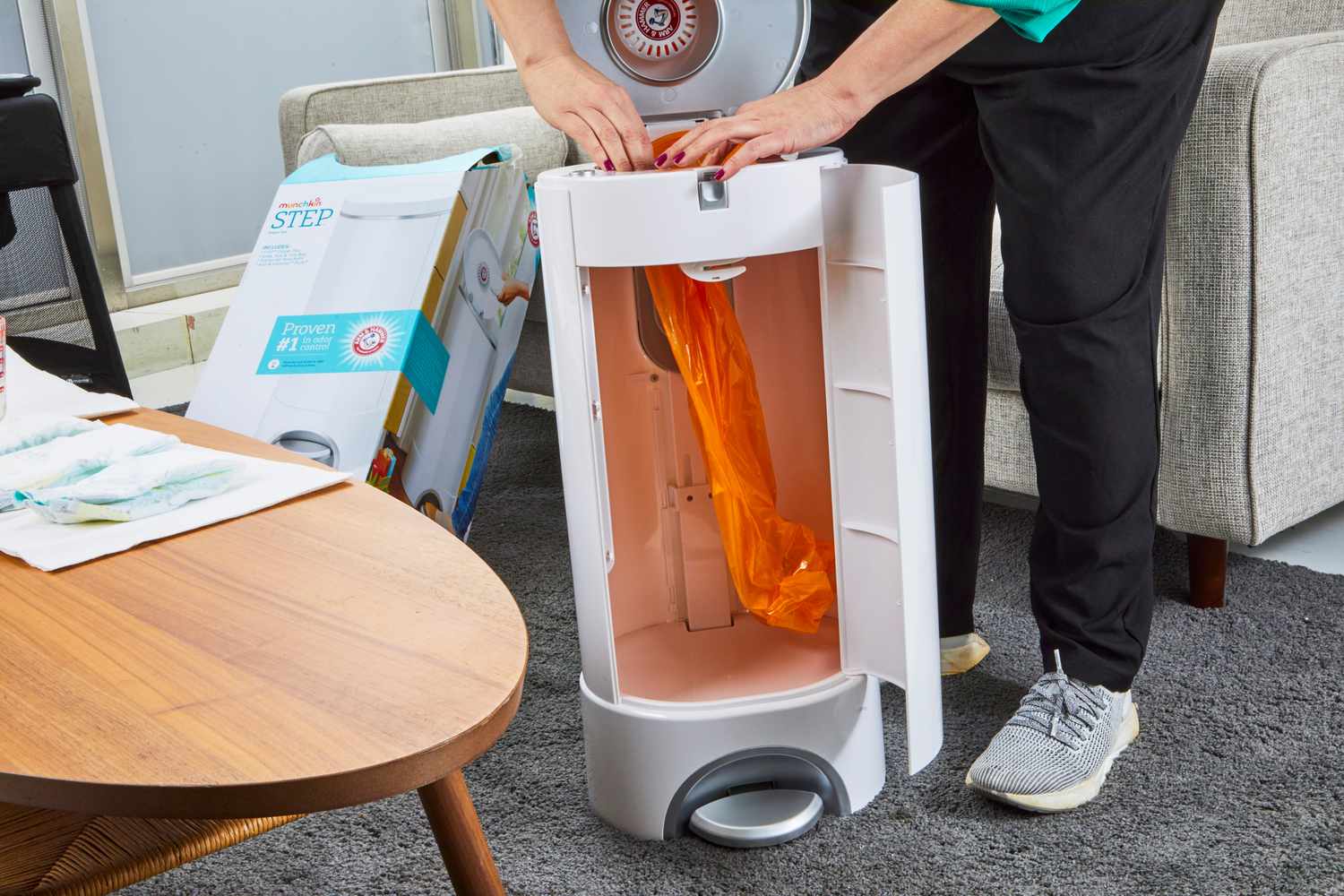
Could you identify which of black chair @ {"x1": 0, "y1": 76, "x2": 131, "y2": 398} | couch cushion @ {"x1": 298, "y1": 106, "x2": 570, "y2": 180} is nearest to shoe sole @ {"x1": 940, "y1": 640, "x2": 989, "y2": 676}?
couch cushion @ {"x1": 298, "y1": 106, "x2": 570, "y2": 180}

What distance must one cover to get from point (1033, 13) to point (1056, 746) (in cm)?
60

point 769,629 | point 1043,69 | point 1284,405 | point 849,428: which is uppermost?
point 1043,69

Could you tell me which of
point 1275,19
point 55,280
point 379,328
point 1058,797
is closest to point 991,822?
point 1058,797

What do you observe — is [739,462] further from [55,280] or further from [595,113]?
[55,280]

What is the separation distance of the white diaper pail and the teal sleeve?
13 cm

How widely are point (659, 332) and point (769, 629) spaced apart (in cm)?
30

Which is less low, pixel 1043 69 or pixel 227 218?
pixel 1043 69

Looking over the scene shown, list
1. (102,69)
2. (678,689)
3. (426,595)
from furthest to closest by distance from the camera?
(102,69)
(678,689)
(426,595)

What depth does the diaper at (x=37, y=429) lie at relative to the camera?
2.89 ft

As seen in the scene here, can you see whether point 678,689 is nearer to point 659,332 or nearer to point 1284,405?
point 659,332

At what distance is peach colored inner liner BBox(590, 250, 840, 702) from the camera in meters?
1.12

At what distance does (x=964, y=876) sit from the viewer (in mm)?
978

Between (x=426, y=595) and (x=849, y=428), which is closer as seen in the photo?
(x=426, y=595)

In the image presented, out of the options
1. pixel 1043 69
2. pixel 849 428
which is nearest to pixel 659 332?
pixel 849 428
